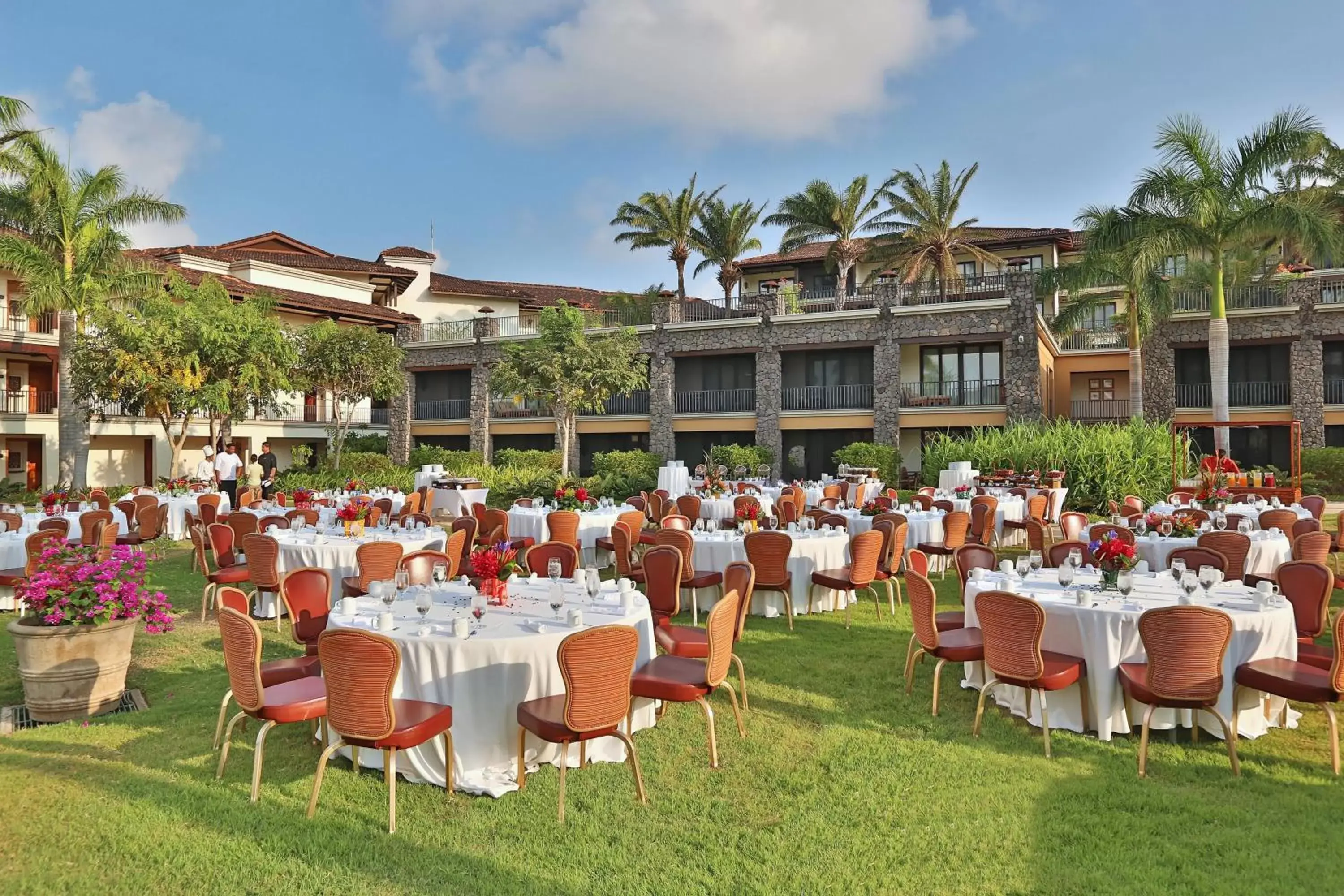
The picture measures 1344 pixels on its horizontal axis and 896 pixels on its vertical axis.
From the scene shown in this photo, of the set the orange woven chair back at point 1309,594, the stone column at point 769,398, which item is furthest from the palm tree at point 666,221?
the orange woven chair back at point 1309,594

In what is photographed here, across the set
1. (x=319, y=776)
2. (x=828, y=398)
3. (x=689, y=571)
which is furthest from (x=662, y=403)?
(x=319, y=776)

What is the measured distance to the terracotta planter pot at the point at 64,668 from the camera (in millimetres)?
5988

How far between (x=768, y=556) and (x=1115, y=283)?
Answer: 23689mm

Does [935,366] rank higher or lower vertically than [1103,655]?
higher

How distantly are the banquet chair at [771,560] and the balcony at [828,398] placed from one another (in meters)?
21.2

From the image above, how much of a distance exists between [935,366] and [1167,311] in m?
7.34

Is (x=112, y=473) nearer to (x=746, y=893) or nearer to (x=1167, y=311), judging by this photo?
(x=746, y=893)

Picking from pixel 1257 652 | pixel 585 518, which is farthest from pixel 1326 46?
pixel 585 518

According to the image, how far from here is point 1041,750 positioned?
A: 5539 mm

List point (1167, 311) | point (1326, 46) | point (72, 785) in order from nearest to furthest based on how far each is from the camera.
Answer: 1. point (72, 785)
2. point (1326, 46)
3. point (1167, 311)

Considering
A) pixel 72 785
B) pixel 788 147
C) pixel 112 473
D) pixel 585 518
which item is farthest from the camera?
pixel 112 473

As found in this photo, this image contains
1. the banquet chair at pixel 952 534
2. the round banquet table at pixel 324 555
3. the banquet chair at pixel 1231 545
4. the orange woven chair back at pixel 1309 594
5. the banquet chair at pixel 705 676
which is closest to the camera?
the banquet chair at pixel 705 676

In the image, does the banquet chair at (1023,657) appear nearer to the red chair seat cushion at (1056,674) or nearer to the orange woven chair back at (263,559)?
the red chair seat cushion at (1056,674)

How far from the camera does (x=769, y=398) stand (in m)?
30.5
